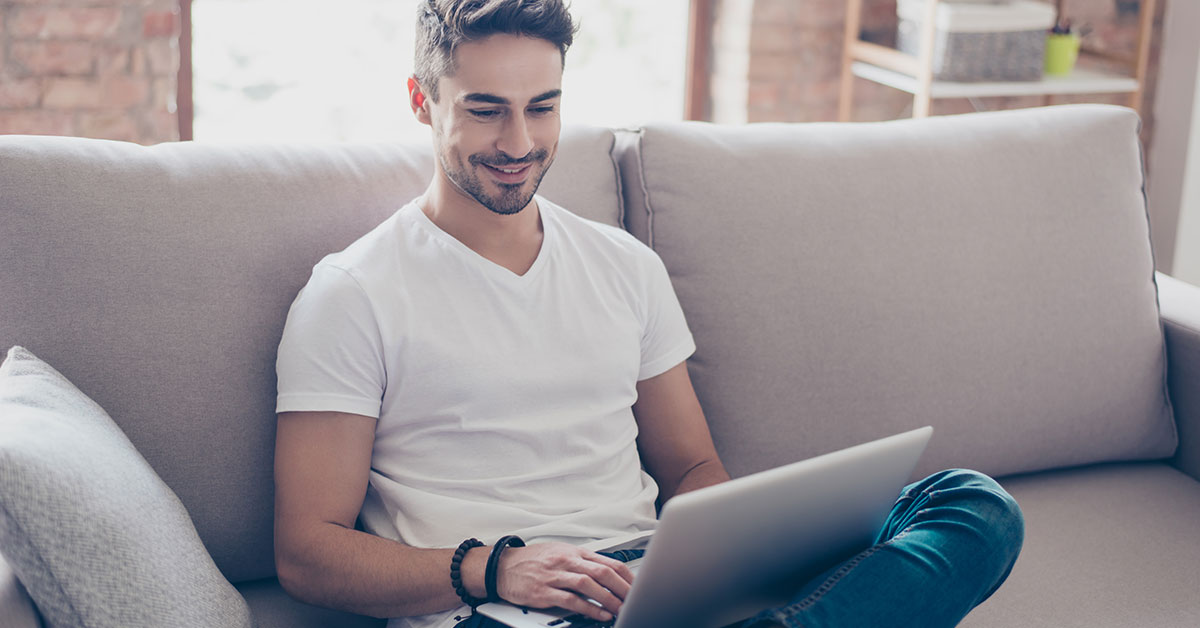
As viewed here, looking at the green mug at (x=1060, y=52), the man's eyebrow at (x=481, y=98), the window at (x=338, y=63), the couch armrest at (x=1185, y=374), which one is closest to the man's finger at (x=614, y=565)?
the man's eyebrow at (x=481, y=98)

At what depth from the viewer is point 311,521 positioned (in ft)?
3.92

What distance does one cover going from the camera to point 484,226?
1.35 meters

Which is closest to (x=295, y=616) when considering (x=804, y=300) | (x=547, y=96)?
(x=547, y=96)

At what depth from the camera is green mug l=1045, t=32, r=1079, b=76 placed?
117 inches

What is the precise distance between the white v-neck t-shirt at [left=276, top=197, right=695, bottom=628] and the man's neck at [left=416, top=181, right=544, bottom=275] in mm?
19

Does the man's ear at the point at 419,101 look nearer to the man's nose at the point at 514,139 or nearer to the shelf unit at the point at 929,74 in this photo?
the man's nose at the point at 514,139

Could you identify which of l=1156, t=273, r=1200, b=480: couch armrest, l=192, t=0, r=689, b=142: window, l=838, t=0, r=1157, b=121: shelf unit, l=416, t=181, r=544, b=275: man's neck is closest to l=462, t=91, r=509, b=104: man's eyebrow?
l=416, t=181, r=544, b=275: man's neck

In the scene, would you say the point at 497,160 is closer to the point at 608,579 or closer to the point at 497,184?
the point at 497,184

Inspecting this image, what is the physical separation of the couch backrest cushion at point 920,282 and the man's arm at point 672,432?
3.8 inches

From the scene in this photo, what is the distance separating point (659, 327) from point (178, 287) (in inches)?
23.1

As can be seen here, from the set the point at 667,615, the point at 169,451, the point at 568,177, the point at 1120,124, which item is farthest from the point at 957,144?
the point at 169,451

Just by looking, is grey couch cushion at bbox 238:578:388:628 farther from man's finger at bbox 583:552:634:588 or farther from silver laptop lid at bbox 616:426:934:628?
silver laptop lid at bbox 616:426:934:628

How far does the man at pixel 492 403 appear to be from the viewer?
1.15 m

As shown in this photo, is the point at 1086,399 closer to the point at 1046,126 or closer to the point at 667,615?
the point at 1046,126
